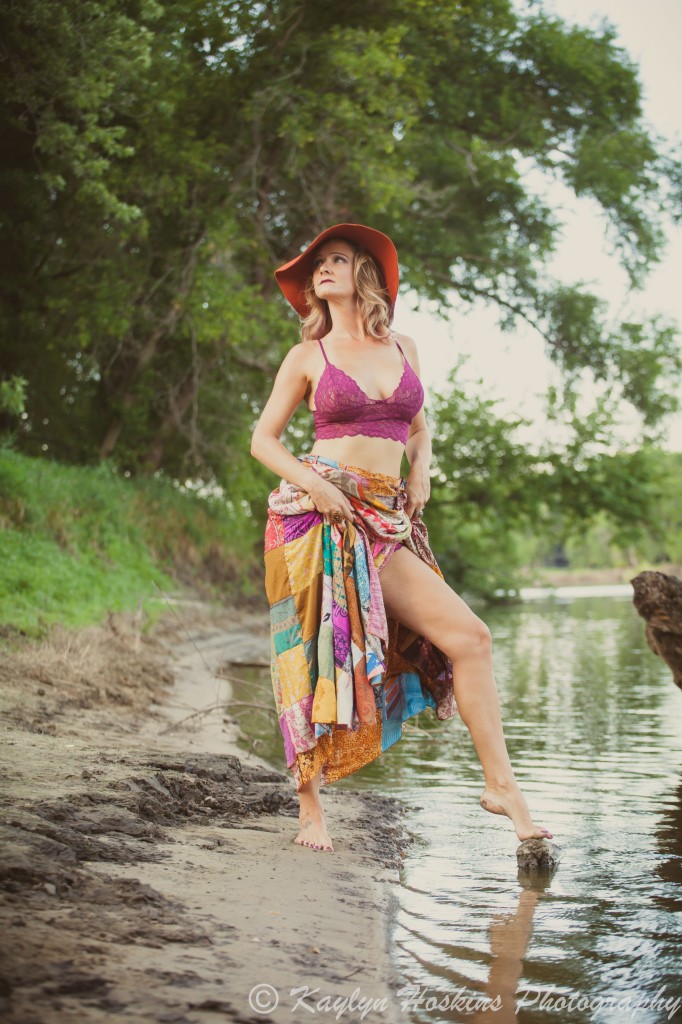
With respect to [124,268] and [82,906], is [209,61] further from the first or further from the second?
[82,906]

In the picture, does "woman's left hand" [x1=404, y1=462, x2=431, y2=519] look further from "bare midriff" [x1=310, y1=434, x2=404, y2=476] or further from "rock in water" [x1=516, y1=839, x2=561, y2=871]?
"rock in water" [x1=516, y1=839, x2=561, y2=871]

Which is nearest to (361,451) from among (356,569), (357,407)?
(357,407)

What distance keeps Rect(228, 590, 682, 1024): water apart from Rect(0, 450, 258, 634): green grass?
231 cm

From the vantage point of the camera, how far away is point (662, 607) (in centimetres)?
566

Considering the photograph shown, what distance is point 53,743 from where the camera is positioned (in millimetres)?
4148

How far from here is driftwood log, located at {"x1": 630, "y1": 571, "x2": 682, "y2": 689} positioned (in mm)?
5641

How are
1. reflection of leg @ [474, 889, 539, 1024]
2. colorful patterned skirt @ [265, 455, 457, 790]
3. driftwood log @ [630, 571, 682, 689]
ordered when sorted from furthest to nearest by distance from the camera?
driftwood log @ [630, 571, 682, 689]
colorful patterned skirt @ [265, 455, 457, 790]
reflection of leg @ [474, 889, 539, 1024]

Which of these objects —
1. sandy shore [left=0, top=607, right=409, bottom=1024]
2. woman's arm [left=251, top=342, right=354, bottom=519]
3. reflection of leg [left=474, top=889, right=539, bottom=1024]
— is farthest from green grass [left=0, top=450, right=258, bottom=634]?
reflection of leg [left=474, top=889, right=539, bottom=1024]

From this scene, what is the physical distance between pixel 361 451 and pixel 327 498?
309mm

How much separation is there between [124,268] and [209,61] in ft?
9.08

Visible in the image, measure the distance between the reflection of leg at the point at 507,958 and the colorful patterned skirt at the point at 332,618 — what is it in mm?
835

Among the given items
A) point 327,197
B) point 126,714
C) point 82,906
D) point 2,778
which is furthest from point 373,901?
point 327,197

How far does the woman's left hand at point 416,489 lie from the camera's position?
13.3ft

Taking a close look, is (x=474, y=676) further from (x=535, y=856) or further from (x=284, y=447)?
(x=284, y=447)
